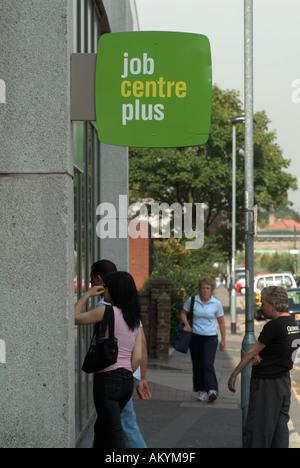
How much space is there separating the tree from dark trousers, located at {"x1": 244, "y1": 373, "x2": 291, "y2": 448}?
113 ft

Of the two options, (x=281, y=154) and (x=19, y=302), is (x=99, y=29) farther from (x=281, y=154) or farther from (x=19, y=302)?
(x=281, y=154)

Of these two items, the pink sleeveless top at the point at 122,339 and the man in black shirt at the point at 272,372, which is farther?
the man in black shirt at the point at 272,372

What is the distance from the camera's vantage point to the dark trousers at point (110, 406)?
5.77m

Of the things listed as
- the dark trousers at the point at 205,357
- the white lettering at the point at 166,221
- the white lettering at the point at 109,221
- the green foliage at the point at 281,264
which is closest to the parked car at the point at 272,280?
the white lettering at the point at 166,221

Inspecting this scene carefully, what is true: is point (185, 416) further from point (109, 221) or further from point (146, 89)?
point (146, 89)

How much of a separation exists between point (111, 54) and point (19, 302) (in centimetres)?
204

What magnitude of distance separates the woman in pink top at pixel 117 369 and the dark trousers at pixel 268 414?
150cm

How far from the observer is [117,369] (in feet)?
19.2

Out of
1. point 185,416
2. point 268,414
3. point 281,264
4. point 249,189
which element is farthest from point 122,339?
point 281,264

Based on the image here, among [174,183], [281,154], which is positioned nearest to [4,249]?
[174,183]

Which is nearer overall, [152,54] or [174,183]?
[152,54]

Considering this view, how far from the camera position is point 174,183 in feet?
140

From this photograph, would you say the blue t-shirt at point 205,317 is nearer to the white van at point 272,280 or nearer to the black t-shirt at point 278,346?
the black t-shirt at point 278,346

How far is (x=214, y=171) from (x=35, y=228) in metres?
36.3
